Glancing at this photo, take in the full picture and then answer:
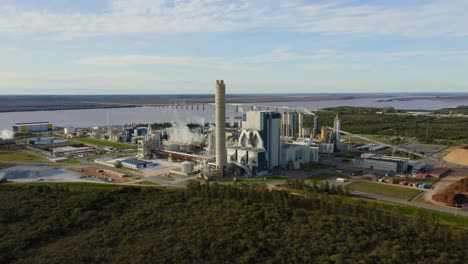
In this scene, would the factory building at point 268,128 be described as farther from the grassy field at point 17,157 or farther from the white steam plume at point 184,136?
the grassy field at point 17,157

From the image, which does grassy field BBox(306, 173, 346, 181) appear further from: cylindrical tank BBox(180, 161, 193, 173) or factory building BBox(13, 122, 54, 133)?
factory building BBox(13, 122, 54, 133)

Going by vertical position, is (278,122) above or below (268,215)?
above

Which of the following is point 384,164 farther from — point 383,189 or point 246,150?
point 246,150

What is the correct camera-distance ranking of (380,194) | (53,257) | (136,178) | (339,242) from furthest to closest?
(136,178) → (380,194) → (339,242) → (53,257)

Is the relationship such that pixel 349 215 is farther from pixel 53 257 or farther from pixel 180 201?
pixel 53 257

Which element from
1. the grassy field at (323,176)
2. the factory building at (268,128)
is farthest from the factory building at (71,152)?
the grassy field at (323,176)

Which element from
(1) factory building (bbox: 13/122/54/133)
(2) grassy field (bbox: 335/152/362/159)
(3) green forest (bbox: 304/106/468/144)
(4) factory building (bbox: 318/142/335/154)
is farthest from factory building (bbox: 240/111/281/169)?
(1) factory building (bbox: 13/122/54/133)

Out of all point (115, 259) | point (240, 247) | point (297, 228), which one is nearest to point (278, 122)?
point (297, 228)
